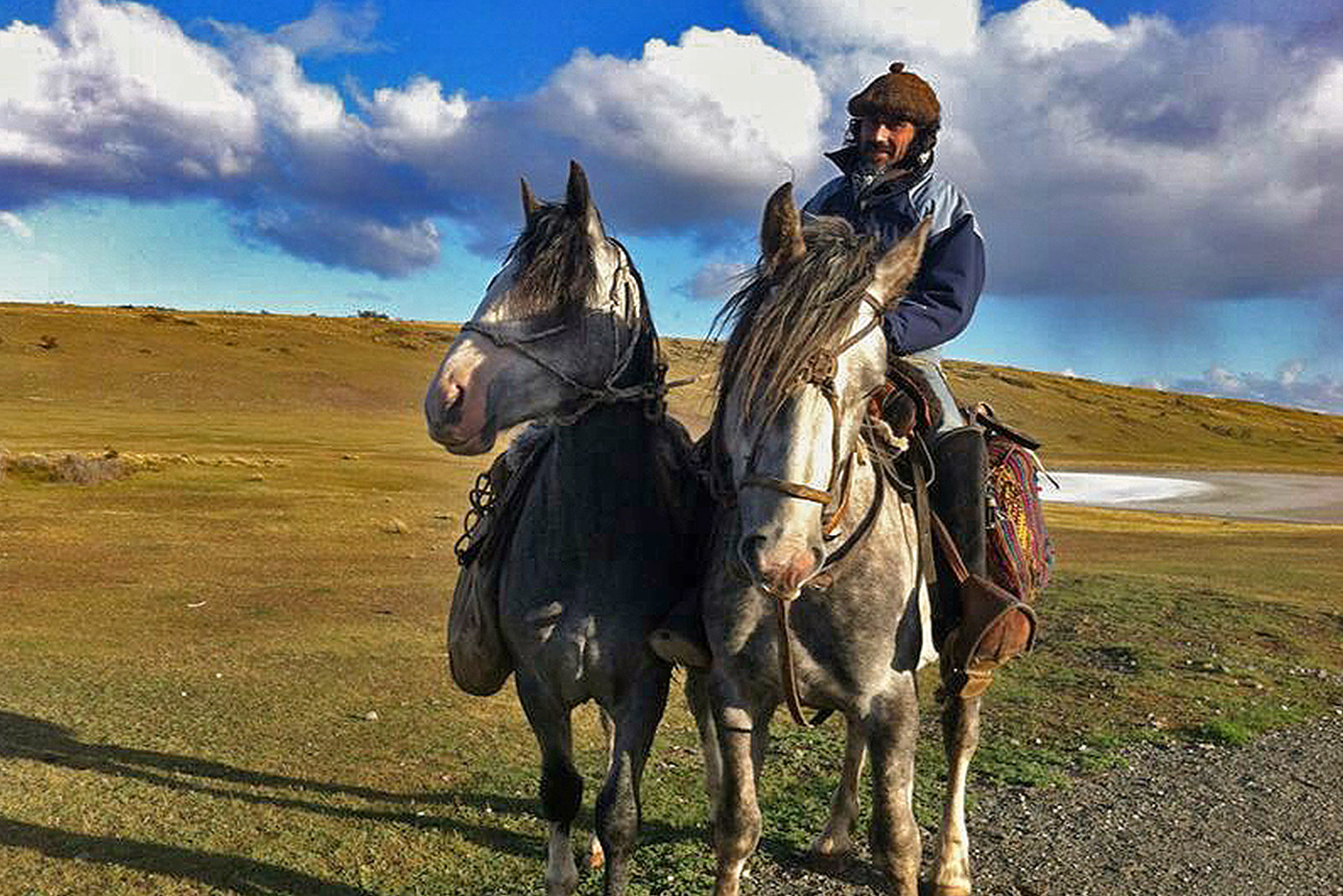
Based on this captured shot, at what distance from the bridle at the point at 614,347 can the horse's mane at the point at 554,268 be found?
0.37ft

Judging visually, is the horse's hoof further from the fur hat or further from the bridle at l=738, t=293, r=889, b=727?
the fur hat

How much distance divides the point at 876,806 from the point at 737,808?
23.1 inches

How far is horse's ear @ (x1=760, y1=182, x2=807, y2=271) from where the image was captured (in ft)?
11.8

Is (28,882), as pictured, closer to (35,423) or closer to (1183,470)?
(35,423)

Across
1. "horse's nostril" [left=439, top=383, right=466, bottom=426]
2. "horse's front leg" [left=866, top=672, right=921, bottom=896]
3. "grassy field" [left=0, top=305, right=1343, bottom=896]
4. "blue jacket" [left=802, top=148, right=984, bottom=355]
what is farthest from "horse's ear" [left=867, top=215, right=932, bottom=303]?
"horse's nostril" [left=439, top=383, right=466, bottom=426]

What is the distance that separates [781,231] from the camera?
144 inches

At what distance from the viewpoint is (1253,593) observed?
16125 millimetres

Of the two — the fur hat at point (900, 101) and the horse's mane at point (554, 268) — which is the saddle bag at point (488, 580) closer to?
the horse's mane at point (554, 268)

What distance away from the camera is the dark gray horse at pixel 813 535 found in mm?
3301

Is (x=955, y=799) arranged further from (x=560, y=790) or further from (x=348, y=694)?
(x=348, y=694)

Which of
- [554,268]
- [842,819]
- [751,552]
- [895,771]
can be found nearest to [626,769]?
[895,771]

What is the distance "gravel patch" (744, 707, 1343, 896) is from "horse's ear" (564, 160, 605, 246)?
12.3 ft

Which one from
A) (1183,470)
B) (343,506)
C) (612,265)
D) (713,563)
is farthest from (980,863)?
(1183,470)

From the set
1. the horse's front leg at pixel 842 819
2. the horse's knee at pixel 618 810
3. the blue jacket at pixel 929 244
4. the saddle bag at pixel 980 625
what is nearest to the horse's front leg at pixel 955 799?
the horse's front leg at pixel 842 819
